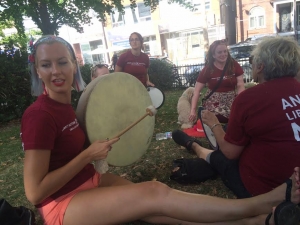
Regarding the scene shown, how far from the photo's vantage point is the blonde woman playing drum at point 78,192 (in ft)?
5.10

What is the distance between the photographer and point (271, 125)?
1.67 metres

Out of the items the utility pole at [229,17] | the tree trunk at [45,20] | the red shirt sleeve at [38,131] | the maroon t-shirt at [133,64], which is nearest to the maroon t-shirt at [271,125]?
the red shirt sleeve at [38,131]

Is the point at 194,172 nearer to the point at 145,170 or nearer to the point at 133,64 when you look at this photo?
the point at 145,170

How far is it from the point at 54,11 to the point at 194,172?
8717mm

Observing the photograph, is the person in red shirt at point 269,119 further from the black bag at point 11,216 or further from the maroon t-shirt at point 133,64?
the maroon t-shirt at point 133,64

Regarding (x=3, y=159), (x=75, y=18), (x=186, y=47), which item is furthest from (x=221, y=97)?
(x=186, y=47)

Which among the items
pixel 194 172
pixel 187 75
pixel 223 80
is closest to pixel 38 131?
pixel 194 172

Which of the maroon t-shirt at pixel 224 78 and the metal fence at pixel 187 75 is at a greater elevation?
the maroon t-shirt at pixel 224 78

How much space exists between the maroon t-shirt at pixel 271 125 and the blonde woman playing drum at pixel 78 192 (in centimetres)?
20

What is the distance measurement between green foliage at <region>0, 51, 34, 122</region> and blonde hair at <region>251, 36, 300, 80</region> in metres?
7.05

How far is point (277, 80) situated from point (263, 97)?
17 centimetres

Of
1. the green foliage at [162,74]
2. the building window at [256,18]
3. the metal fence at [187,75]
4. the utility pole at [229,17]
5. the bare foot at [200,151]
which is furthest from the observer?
the building window at [256,18]

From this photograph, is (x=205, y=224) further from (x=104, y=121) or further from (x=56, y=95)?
(x=56, y=95)

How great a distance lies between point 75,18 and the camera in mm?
10547
